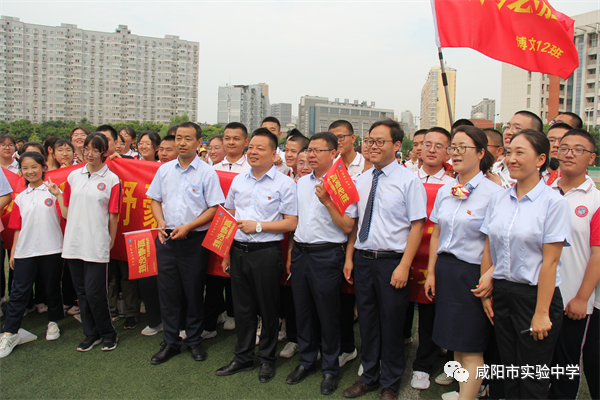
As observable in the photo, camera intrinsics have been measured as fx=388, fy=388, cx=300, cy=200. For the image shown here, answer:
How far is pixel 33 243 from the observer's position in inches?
156

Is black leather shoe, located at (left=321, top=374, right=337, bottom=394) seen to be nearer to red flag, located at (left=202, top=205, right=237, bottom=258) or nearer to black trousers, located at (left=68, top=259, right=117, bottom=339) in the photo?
red flag, located at (left=202, top=205, right=237, bottom=258)

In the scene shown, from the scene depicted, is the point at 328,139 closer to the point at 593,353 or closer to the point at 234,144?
the point at 234,144

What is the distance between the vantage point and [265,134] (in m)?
3.54

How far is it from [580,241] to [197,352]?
10.7 ft

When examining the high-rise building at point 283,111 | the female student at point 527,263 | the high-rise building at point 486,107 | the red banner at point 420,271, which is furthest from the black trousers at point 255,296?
the high-rise building at point 283,111

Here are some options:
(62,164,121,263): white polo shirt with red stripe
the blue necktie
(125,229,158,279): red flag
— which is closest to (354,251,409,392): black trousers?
the blue necktie

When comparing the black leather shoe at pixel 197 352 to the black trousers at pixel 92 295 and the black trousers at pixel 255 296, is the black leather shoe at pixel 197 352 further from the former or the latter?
the black trousers at pixel 92 295

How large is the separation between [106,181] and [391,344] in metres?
3.07

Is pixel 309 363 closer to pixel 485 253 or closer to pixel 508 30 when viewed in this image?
pixel 485 253

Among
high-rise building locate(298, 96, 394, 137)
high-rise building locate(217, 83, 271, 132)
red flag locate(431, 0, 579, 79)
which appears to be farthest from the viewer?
high-rise building locate(298, 96, 394, 137)

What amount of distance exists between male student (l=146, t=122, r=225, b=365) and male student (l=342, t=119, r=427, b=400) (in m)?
1.48

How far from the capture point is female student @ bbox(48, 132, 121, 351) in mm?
3752

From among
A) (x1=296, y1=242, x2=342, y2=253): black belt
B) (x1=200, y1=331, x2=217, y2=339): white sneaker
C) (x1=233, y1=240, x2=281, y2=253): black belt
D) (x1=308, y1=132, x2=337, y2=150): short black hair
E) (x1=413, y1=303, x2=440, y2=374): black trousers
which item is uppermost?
(x1=308, y1=132, x2=337, y2=150): short black hair

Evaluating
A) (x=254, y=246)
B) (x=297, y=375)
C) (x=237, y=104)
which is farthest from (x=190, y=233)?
(x=237, y=104)
